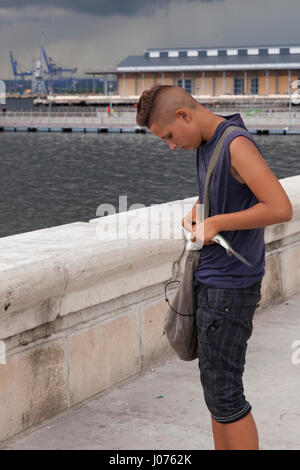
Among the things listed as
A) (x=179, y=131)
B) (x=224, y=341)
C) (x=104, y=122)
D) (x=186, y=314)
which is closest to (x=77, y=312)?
(x=186, y=314)

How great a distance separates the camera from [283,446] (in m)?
3.44

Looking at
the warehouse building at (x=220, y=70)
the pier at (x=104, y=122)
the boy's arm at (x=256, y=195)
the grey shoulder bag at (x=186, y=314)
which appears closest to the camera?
the boy's arm at (x=256, y=195)

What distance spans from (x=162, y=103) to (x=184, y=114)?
83 millimetres

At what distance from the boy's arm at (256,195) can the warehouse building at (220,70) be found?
102 m

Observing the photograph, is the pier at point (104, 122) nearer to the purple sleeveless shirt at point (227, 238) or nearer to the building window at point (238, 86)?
the building window at point (238, 86)

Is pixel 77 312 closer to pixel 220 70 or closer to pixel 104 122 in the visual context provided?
pixel 104 122

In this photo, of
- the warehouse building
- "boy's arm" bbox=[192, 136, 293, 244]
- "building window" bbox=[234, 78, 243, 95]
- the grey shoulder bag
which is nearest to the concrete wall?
the grey shoulder bag

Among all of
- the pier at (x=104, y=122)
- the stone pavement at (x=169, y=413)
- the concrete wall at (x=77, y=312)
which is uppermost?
the concrete wall at (x=77, y=312)

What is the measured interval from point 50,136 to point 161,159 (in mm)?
27426

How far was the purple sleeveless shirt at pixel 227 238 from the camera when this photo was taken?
2666 mm

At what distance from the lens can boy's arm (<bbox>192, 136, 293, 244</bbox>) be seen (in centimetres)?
256

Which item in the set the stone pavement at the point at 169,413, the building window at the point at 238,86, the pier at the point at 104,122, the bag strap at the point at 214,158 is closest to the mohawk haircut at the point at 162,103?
the bag strap at the point at 214,158

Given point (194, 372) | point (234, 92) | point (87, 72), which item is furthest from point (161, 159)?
point (194, 372)

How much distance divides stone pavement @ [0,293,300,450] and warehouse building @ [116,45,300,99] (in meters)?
101
